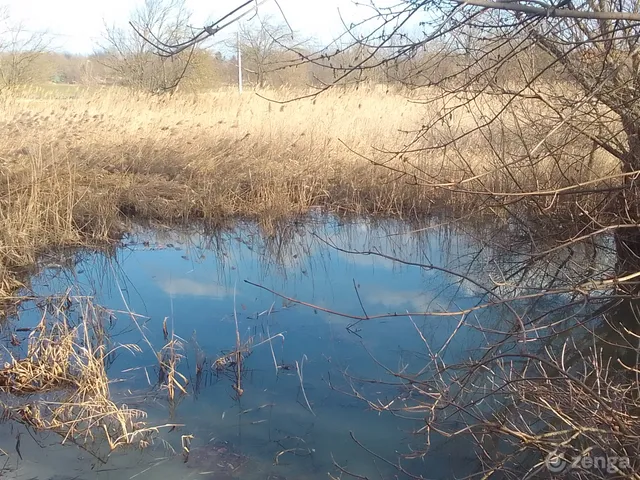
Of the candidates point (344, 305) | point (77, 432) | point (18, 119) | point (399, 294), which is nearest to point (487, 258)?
point (399, 294)

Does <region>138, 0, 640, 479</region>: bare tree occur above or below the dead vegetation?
above

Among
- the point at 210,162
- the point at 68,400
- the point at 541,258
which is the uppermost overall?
the point at 210,162

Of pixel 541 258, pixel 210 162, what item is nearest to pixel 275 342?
pixel 541 258

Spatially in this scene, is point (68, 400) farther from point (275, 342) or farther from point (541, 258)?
point (541, 258)

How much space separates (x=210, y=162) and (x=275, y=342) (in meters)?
4.13

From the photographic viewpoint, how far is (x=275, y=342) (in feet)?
12.2

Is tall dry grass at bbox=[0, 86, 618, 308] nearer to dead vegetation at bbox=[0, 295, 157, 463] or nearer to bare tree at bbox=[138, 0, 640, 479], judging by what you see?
bare tree at bbox=[138, 0, 640, 479]

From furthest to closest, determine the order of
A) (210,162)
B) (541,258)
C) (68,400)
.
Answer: (210,162), (541,258), (68,400)

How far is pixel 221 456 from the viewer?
2.61 m

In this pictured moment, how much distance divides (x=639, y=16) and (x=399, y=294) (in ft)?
10.4

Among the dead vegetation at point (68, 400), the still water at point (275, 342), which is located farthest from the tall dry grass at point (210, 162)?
the dead vegetation at point (68, 400)

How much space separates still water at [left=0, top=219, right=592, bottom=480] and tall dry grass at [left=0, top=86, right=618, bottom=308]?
0.40m

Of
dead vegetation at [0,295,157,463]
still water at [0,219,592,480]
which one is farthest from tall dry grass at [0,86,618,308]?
dead vegetation at [0,295,157,463]

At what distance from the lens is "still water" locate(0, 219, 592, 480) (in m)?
2.59
